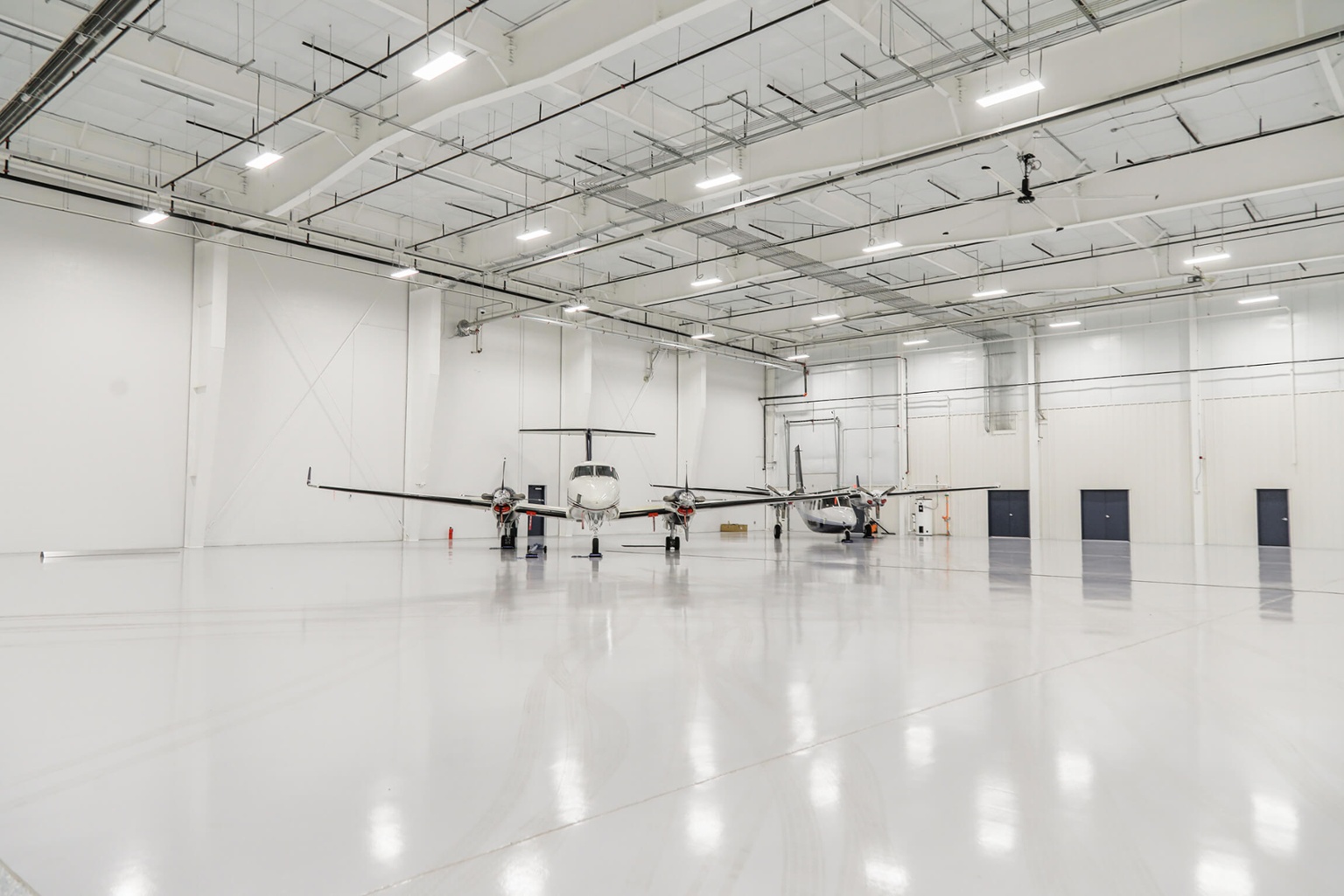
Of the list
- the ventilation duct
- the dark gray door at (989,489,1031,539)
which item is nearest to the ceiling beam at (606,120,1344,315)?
the dark gray door at (989,489,1031,539)

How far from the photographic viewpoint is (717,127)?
55.0 feet

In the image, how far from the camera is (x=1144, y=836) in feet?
11.1

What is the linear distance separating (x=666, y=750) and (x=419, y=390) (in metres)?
22.8

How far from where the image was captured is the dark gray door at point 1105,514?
1171 inches

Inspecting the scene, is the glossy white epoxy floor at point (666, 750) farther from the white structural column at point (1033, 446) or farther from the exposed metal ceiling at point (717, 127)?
the white structural column at point (1033, 446)

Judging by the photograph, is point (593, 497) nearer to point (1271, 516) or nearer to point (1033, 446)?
point (1033, 446)

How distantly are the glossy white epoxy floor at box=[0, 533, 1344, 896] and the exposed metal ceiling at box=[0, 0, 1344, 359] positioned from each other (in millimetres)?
8567

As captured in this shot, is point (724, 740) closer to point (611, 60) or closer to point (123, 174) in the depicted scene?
point (611, 60)

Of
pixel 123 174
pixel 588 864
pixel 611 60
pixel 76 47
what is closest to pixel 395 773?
pixel 588 864

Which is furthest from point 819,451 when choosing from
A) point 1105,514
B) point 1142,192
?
point 1142,192

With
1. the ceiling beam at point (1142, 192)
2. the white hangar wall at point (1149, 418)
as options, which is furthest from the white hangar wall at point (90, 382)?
the white hangar wall at point (1149, 418)

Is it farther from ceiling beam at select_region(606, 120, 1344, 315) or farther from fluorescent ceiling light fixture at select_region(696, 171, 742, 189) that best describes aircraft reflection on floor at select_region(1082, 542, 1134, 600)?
fluorescent ceiling light fixture at select_region(696, 171, 742, 189)

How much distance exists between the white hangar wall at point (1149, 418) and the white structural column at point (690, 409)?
784cm

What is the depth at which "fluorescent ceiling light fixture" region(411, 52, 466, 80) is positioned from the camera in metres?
10.6
